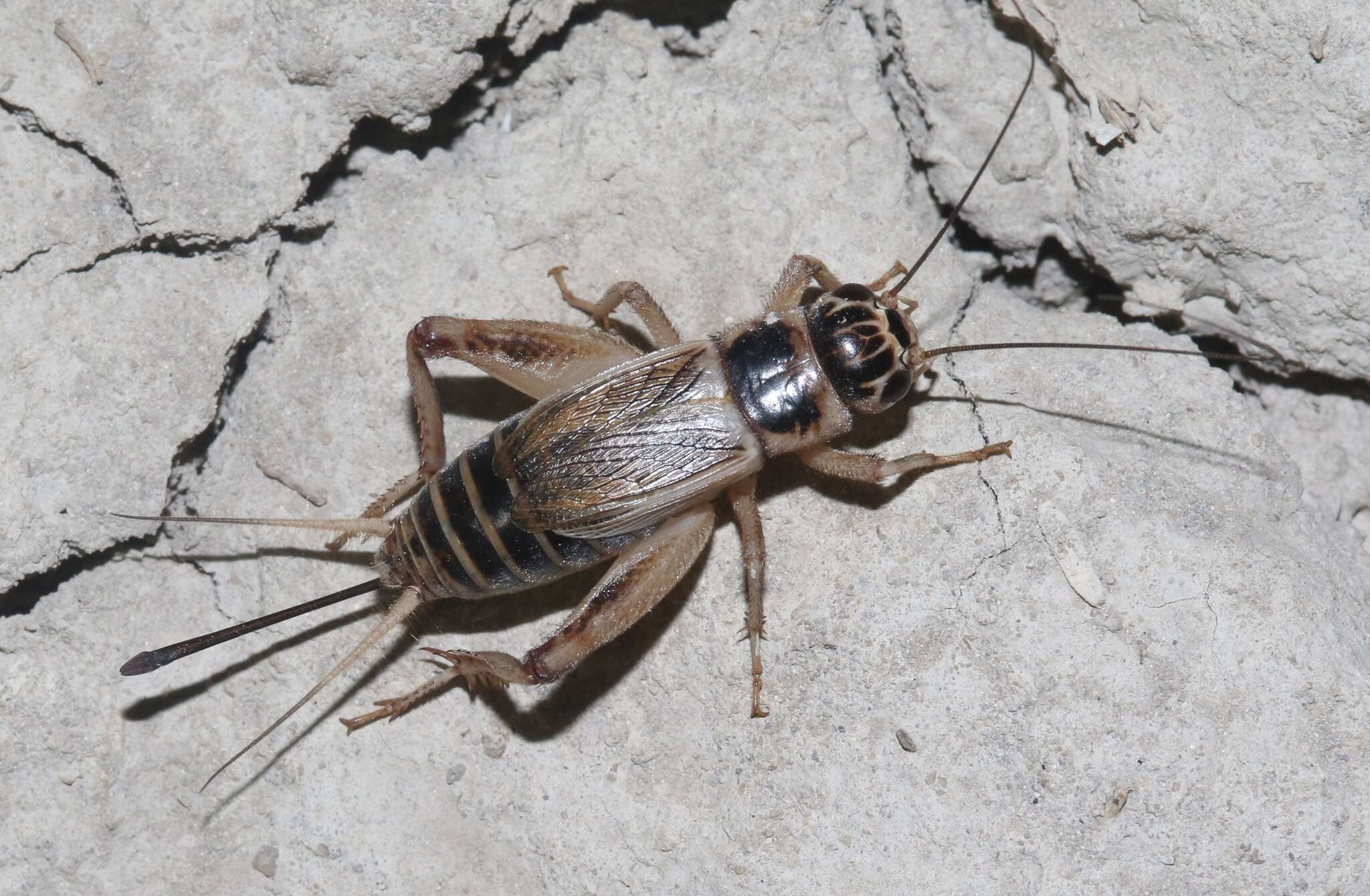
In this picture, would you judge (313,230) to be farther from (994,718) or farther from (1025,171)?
(994,718)

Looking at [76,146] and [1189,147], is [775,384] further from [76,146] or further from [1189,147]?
[76,146]

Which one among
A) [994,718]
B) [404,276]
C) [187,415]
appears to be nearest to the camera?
[994,718]

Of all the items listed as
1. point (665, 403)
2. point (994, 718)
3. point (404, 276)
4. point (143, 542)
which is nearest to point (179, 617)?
point (143, 542)

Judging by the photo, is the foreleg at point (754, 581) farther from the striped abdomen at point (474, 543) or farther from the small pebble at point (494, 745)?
the small pebble at point (494, 745)

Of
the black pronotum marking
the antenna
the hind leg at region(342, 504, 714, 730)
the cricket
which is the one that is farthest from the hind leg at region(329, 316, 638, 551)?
the antenna

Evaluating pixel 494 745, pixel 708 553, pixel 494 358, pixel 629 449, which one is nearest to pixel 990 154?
pixel 629 449

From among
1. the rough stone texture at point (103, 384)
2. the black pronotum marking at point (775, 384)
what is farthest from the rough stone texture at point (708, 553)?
the black pronotum marking at point (775, 384)

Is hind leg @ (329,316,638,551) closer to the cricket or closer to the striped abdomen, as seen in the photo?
the cricket
